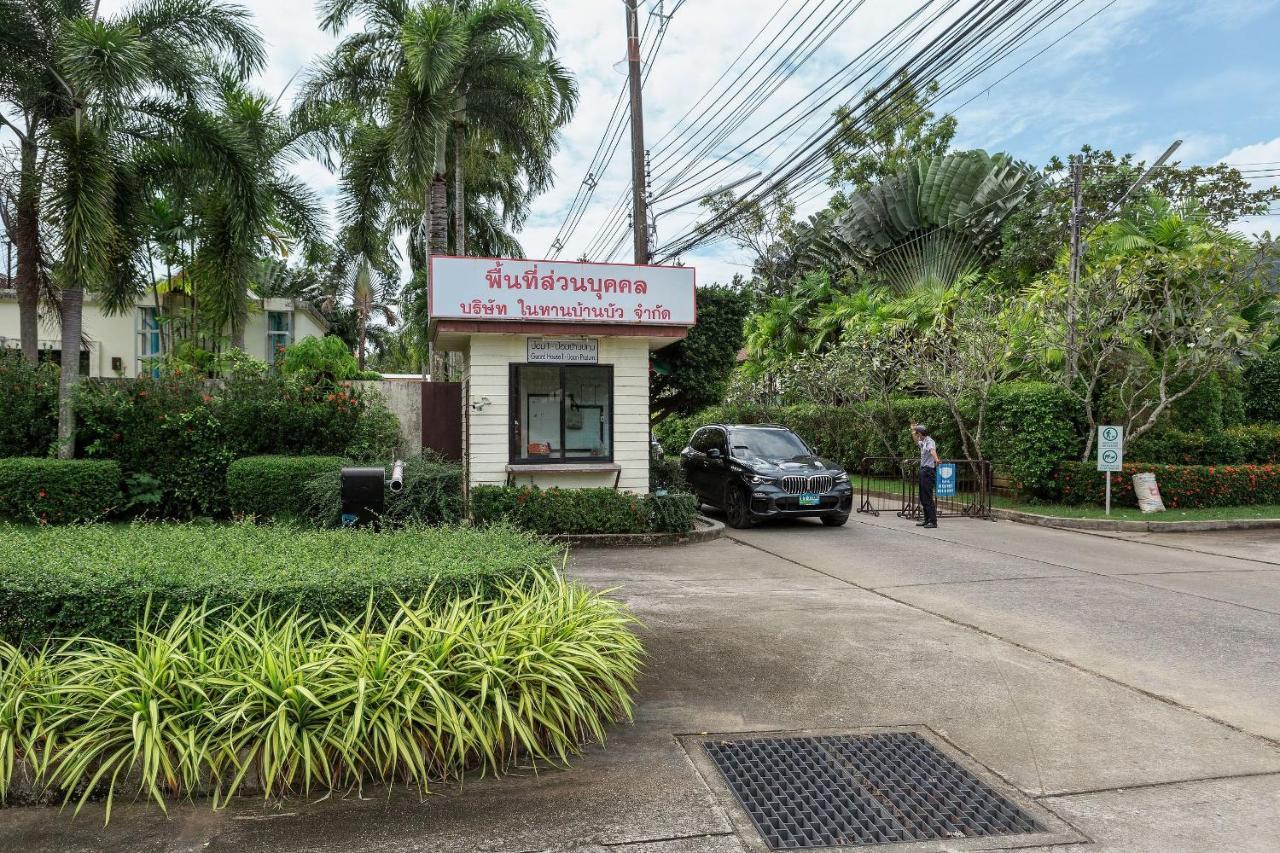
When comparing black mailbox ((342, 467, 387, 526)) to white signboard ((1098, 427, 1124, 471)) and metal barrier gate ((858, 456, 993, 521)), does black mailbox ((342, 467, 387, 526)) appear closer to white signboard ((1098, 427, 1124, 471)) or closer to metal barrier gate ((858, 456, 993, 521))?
metal barrier gate ((858, 456, 993, 521))

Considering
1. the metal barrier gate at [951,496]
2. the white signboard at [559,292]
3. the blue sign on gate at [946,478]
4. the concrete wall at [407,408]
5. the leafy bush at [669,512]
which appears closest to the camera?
the white signboard at [559,292]

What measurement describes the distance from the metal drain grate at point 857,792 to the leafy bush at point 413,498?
7.14 meters

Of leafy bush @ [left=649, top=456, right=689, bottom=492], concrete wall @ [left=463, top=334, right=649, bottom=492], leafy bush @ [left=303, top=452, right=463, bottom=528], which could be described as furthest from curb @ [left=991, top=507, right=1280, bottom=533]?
leafy bush @ [left=303, top=452, right=463, bottom=528]

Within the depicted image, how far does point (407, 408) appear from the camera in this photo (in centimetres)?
1432

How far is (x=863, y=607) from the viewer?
25.8 feet

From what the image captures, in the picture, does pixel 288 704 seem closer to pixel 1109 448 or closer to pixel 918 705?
pixel 918 705

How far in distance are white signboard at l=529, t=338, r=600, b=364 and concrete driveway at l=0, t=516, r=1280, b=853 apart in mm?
3511

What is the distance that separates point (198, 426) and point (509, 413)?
4.51 m

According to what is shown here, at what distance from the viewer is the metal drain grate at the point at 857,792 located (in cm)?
358

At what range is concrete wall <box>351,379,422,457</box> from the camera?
46.6 feet

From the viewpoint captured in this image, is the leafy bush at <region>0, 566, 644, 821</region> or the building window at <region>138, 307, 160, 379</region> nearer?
the leafy bush at <region>0, 566, 644, 821</region>

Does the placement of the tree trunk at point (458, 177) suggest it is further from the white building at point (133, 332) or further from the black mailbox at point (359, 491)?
the black mailbox at point (359, 491)

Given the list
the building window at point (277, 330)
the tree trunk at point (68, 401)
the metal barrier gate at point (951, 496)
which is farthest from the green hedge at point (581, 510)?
the building window at point (277, 330)

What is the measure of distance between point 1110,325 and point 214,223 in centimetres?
1650
